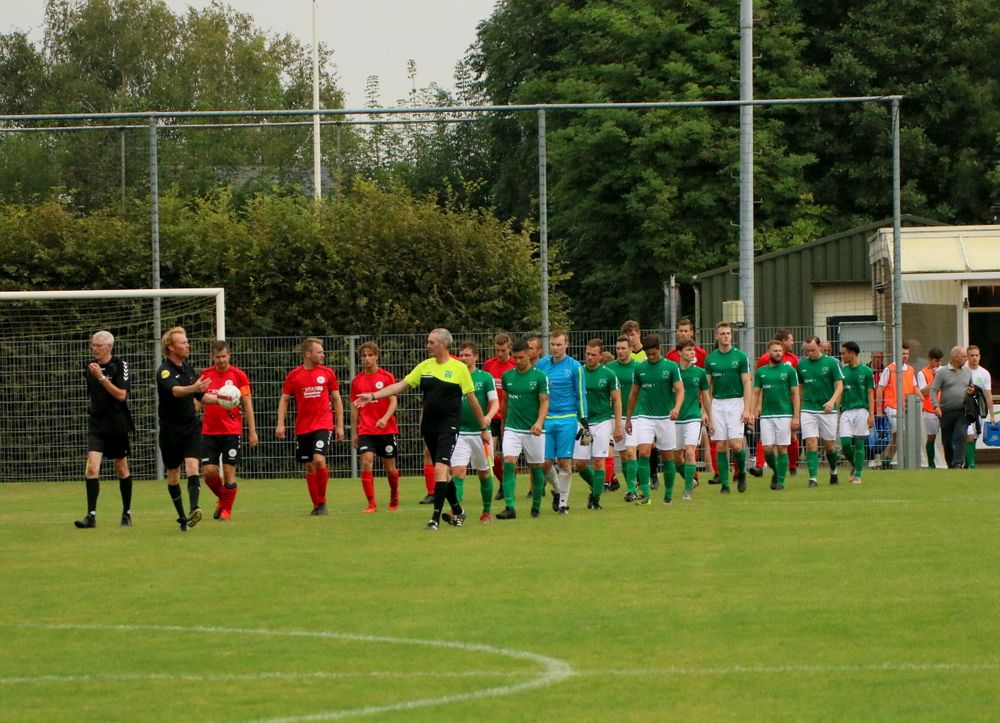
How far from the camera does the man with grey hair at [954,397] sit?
25.8m

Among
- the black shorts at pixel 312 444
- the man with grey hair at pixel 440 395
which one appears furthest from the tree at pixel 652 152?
the man with grey hair at pixel 440 395

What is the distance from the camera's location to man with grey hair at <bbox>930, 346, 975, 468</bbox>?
25828mm

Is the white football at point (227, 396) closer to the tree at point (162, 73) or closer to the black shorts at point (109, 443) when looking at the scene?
the black shorts at point (109, 443)

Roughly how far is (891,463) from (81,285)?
43.8ft

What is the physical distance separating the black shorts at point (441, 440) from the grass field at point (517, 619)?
0.77 m

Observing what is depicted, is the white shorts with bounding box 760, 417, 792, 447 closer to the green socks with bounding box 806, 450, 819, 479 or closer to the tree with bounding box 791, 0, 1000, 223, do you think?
the green socks with bounding box 806, 450, 819, 479

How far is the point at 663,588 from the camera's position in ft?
38.6

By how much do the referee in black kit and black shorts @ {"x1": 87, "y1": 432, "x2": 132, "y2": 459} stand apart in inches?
19.6

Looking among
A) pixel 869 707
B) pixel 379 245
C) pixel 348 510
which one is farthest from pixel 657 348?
pixel 869 707

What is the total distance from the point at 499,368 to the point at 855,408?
5.08 m

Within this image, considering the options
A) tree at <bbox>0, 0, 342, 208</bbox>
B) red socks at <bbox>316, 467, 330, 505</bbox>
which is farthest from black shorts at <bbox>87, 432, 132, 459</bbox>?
tree at <bbox>0, 0, 342, 208</bbox>

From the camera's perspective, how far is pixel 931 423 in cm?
2669

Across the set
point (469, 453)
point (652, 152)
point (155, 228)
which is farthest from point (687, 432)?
point (652, 152)

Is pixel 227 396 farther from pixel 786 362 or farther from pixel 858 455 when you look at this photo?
pixel 858 455
